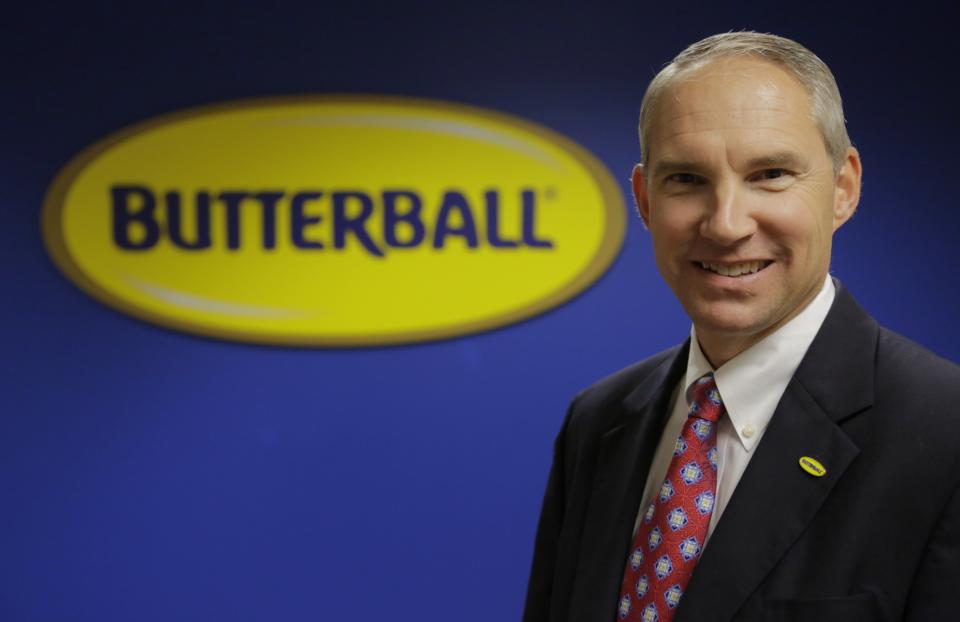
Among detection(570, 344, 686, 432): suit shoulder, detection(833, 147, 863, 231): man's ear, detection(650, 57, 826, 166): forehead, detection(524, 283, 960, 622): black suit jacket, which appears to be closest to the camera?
detection(524, 283, 960, 622): black suit jacket

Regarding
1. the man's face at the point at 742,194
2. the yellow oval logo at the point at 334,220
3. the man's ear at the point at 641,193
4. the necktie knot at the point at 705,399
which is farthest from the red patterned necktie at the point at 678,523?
the yellow oval logo at the point at 334,220

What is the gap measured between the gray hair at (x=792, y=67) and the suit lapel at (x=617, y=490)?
35 cm

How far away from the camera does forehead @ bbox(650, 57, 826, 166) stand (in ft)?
3.28

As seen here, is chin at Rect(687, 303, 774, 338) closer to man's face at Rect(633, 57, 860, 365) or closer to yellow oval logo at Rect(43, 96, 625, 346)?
A: man's face at Rect(633, 57, 860, 365)

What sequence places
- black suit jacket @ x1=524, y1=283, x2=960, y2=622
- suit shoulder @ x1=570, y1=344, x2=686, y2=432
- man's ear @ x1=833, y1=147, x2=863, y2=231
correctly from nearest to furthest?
black suit jacket @ x1=524, y1=283, x2=960, y2=622 < man's ear @ x1=833, y1=147, x2=863, y2=231 < suit shoulder @ x1=570, y1=344, x2=686, y2=432

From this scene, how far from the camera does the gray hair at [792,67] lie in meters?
1.04

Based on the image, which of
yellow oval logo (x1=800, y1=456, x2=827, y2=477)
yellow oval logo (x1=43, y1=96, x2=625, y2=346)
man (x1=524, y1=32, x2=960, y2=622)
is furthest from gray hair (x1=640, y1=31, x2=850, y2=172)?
yellow oval logo (x1=43, y1=96, x2=625, y2=346)

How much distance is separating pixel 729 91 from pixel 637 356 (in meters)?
1.81

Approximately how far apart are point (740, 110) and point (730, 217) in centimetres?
12

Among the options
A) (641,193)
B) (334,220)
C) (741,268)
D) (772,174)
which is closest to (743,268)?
(741,268)

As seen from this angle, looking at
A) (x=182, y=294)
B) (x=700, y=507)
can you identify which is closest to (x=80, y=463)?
(x=182, y=294)

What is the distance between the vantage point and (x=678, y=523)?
107cm

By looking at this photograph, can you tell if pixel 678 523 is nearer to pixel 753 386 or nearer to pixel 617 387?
pixel 753 386

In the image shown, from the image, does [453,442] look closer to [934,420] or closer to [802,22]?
[802,22]
